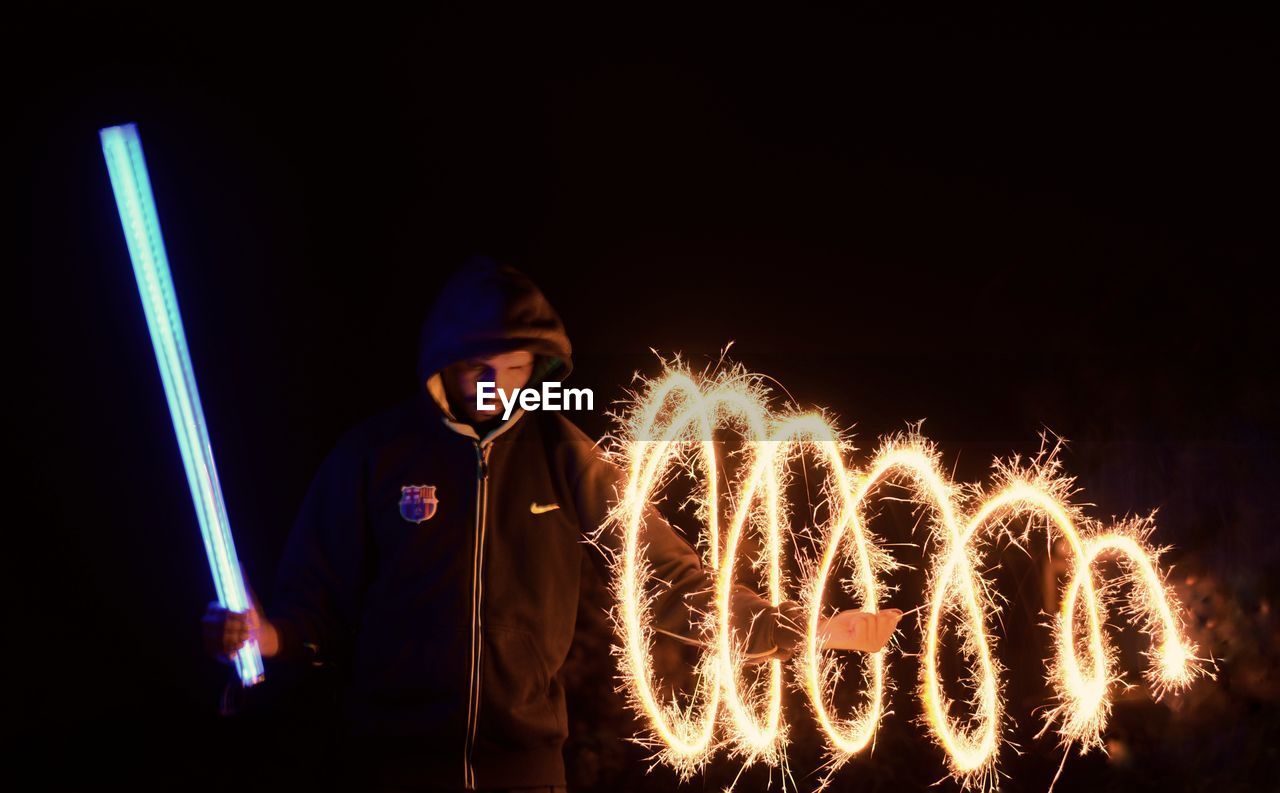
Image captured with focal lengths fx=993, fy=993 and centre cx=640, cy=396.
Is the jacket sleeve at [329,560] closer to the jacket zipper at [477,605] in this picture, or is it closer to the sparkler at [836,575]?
the jacket zipper at [477,605]

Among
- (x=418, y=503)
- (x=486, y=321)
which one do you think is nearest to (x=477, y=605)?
(x=418, y=503)

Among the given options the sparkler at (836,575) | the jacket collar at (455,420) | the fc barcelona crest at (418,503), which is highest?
the jacket collar at (455,420)

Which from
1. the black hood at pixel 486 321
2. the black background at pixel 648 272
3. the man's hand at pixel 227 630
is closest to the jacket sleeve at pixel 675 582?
the black hood at pixel 486 321

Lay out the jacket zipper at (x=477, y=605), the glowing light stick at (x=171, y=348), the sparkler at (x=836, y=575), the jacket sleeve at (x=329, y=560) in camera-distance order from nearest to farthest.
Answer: the glowing light stick at (x=171, y=348) → the jacket zipper at (x=477, y=605) → the jacket sleeve at (x=329, y=560) → the sparkler at (x=836, y=575)

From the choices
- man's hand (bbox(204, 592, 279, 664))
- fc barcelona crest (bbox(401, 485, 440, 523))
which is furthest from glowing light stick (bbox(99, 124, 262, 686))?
fc barcelona crest (bbox(401, 485, 440, 523))

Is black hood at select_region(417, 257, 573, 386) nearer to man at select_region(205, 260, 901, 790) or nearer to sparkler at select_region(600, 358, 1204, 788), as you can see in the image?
man at select_region(205, 260, 901, 790)

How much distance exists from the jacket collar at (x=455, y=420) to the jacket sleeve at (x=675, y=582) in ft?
0.77

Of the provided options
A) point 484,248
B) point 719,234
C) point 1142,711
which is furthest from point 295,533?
point 1142,711

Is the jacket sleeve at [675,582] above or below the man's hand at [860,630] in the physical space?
above

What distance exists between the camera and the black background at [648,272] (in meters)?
3.00

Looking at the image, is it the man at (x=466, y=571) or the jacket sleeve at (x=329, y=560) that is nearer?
the man at (x=466, y=571)

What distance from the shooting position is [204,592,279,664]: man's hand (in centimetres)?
236

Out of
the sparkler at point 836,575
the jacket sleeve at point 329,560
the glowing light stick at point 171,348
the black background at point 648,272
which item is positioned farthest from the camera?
the black background at point 648,272

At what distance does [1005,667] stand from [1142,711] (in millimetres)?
662
